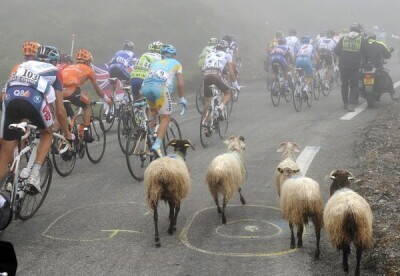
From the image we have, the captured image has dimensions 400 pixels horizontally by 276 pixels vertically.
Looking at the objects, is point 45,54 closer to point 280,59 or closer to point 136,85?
point 136,85

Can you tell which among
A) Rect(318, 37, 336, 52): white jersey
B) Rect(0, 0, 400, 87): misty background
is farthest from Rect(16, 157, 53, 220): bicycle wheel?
Rect(318, 37, 336, 52): white jersey

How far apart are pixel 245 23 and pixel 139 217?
35.0 metres

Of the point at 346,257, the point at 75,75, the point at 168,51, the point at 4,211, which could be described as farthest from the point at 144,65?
the point at 4,211

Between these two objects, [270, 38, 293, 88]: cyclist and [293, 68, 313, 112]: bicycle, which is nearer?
[293, 68, 313, 112]: bicycle

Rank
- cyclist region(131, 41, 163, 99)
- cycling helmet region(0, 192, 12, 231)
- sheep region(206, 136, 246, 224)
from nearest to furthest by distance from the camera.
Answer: cycling helmet region(0, 192, 12, 231)
sheep region(206, 136, 246, 224)
cyclist region(131, 41, 163, 99)

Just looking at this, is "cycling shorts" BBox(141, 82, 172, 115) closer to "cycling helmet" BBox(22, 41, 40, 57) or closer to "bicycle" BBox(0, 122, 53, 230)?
"cycling helmet" BBox(22, 41, 40, 57)

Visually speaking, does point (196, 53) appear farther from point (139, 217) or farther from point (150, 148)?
point (139, 217)

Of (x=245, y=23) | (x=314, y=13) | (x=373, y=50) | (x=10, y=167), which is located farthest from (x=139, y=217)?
(x=314, y=13)

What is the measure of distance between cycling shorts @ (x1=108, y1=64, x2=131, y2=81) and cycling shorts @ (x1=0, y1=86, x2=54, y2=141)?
7264 mm

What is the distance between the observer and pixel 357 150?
10.7 meters

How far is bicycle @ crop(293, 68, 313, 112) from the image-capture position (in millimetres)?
16828

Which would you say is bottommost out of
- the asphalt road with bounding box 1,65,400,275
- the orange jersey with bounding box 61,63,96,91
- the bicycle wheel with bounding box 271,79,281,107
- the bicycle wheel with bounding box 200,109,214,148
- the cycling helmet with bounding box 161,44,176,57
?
the asphalt road with bounding box 1,65,400,275

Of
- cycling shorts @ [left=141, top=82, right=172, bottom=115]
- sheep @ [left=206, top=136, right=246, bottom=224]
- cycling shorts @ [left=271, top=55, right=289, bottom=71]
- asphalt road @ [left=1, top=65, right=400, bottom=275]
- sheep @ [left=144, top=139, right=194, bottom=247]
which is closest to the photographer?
asphalt road @ [left=1, top=65, right=400, bottom=275]

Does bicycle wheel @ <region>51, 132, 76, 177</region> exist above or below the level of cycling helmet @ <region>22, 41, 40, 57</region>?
below
